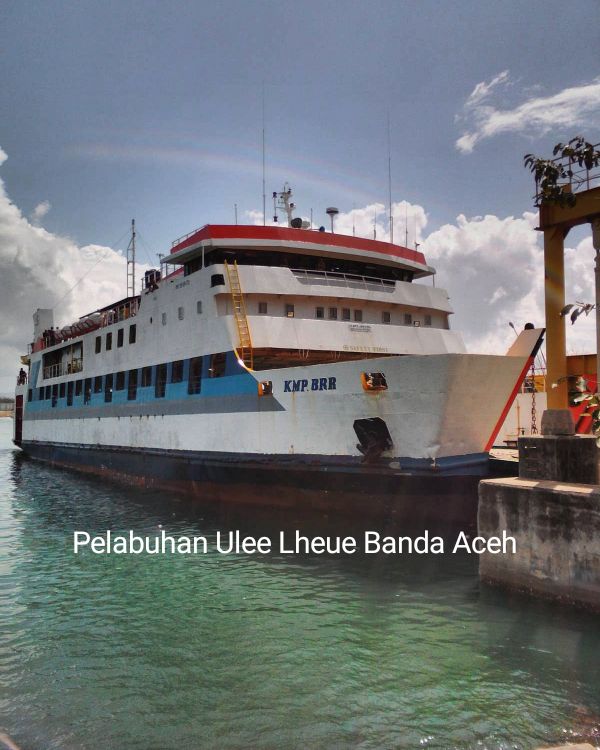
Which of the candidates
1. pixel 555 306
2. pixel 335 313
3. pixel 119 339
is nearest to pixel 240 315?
pixel 335 313

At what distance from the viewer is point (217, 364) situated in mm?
16781

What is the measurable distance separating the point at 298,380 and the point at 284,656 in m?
7.28

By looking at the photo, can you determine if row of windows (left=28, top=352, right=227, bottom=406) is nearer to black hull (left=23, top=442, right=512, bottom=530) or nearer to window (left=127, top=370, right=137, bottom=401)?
window (left=127, top=370, right=137, bottom=401)

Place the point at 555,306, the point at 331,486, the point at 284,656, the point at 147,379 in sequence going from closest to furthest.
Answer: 1. the point at 284,656
2. the point at 555,306
3. the point at 331,486
4. the point at 147,379

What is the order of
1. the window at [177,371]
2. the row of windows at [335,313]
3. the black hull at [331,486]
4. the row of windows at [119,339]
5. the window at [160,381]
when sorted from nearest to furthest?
the black hull at [331,486], the row of windows at [335,313], the window at [177,371], the window at [160,381], the row of windows at [119,339]

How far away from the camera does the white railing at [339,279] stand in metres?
17.7

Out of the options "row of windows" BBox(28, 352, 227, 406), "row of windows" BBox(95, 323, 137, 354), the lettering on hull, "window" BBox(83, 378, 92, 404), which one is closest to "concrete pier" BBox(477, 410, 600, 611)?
the lettering on hull

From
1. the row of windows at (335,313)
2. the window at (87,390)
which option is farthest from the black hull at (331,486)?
the window at (87,390)

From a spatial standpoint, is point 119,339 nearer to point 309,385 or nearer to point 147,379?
point 147,379

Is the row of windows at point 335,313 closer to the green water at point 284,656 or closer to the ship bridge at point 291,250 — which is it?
the ship bridge at point 291,250

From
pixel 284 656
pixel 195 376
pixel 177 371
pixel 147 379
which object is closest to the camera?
pixel 284 656

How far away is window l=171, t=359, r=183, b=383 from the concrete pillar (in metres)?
11.1

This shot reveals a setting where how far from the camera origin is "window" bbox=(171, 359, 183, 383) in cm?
1880

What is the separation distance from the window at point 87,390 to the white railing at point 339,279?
14.0 m
